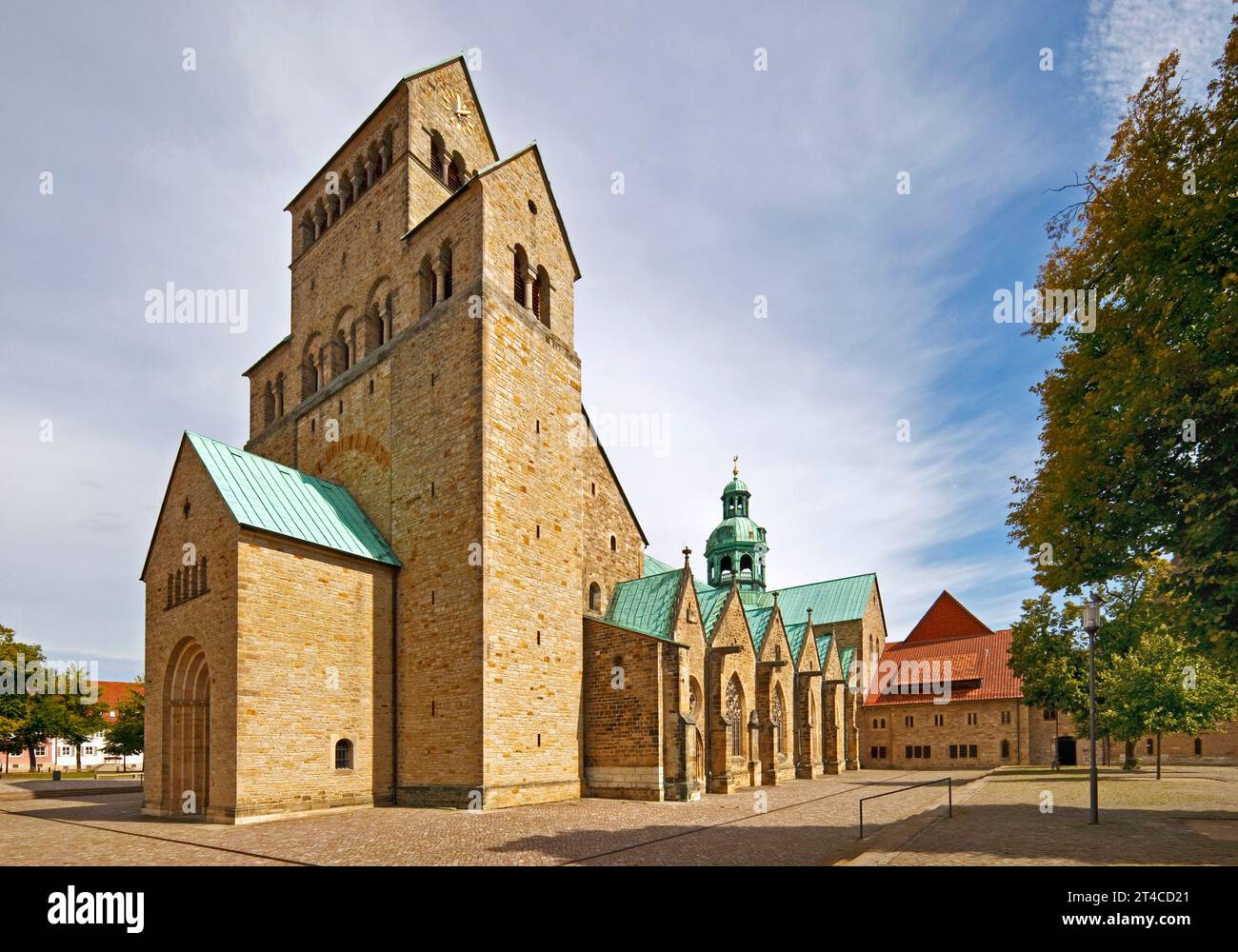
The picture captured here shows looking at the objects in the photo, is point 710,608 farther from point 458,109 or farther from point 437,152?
point 458,109

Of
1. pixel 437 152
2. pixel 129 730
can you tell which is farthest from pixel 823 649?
pixel 129 730

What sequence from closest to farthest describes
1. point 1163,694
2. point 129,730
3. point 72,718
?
point 1163,694 < point 72,718 < point 129,730

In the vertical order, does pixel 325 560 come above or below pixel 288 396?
below

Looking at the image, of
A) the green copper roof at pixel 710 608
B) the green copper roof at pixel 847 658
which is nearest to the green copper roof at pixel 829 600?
the green copper roof at pixel 847 658

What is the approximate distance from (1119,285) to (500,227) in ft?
64.6

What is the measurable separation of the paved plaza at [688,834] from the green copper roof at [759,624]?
12726mm

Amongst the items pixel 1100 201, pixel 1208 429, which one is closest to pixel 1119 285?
pixel 1100 201

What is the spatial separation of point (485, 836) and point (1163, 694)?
30466 mm

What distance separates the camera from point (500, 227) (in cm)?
2795

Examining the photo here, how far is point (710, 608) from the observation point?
115ft

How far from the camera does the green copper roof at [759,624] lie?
39.7 metres

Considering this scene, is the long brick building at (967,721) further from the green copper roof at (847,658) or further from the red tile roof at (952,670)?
the green copper roof at (847,658)
